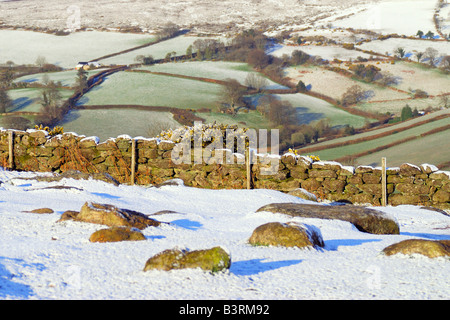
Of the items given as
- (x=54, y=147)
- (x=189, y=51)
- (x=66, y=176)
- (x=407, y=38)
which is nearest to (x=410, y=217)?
(x=66, y=176)

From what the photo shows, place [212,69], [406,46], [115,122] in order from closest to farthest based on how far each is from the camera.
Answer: [115,122]
[212,69]
[406,46]

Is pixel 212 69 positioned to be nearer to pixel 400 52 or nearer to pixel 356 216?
pixel 400 52

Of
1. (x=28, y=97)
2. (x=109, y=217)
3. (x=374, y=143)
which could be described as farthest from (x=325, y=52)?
(x=109, y=217)

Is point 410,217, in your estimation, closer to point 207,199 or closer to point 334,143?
point 207,199

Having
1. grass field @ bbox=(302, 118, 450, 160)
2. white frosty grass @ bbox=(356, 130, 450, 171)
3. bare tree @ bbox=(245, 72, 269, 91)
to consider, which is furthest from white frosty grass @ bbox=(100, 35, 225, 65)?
white frosty grass @ bbox=(356, 130, 450, 171)

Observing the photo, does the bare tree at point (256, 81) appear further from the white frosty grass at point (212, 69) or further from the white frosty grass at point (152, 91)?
the white frosty grass at point (152, 91)

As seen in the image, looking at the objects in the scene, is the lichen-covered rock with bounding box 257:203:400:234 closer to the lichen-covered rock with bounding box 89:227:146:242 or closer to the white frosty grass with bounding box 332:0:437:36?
the lichen-covered rock with bounding box 89:227:146:242

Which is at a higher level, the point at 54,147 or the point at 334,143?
the point at 54,147
